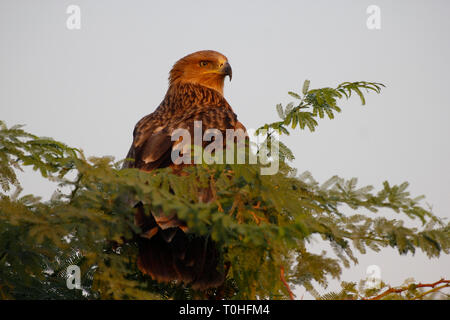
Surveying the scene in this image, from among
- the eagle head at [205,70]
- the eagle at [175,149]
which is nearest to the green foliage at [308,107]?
the eagle at [175,149]

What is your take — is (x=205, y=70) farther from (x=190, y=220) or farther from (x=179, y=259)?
(x=190, y=220)

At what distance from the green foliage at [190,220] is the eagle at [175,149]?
134mm

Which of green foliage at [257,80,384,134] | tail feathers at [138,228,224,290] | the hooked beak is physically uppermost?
the hooked beak

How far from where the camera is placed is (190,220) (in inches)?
79.9

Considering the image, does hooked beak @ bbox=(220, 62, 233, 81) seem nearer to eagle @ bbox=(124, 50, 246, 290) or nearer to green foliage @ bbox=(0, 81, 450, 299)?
eagle @ bbox=(124, 50, 246, 290)

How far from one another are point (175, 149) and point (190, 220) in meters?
1.79

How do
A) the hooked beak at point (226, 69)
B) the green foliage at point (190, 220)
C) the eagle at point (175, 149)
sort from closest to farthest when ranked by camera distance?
the green foliage at point (190, 220)
the eagle at point (175, 149)
the hooked beak at point (226, 69)

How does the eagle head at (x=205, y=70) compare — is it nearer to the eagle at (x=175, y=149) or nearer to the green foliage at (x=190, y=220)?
the eagle at (x=175, y=149)

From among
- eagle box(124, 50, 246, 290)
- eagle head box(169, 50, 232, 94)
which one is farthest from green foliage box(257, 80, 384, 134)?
eagle head box(169, 50, 232, 94)

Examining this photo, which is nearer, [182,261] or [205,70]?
[182,261]

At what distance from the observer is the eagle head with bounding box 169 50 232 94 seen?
20.5 ft

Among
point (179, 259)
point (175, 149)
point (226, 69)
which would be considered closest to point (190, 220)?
point (179, 259)

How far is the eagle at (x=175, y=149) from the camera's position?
280 cm
